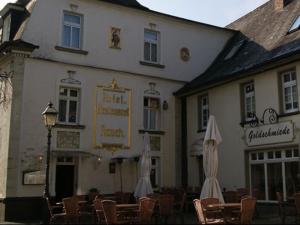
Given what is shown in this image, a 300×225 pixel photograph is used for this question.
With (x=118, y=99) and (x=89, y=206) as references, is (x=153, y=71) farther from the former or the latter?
(x=89, y=206)

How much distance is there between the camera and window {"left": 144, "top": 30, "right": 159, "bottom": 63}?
888 inches

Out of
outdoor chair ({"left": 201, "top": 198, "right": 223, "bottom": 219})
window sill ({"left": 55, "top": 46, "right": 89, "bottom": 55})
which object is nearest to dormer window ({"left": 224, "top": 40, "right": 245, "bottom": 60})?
window sill ({"left": 55, "top": 46, "right": 89, "bottom": 55})

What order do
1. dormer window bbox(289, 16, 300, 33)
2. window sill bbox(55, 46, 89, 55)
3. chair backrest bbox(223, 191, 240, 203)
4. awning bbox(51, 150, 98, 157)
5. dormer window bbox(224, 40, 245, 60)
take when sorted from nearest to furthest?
chair backrest bbox(223, 191, 240, 203)
awning bbox(51, 150, 98, 157)
dormer window bbox(289, 16, 300, 33)
window sill bbox(55, 46, 89, 55)
dormer window bbox(224, 40, 245, 60)

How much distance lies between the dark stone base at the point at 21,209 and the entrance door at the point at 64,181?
141 centimetres

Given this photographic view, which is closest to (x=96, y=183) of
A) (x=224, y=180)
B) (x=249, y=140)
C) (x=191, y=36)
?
(x=224, y=180)

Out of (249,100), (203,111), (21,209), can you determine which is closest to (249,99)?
(249,100)

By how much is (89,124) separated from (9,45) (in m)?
4.71

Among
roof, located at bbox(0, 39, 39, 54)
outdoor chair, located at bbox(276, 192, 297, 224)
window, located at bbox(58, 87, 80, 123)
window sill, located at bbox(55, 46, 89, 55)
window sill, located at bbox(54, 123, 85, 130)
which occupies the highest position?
window sill, located at bbox(55, 46, 89, 55)

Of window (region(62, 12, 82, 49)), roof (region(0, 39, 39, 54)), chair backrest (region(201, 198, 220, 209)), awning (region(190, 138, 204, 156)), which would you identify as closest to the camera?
chair backrest (region(201, 198, 220, 209))

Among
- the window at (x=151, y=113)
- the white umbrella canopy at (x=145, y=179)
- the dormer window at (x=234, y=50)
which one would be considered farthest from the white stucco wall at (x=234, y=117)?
the white umbrella canopy at (x=145, y=179)

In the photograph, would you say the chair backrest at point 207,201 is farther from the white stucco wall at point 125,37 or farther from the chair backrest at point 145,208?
the white stucco wall at point 125,37

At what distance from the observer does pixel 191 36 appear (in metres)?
23.9

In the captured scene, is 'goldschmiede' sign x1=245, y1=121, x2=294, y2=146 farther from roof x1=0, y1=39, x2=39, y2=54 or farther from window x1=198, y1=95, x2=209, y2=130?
roof x1=0, y1=39, x2=39, y2=54

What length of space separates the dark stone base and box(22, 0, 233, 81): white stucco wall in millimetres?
5992
